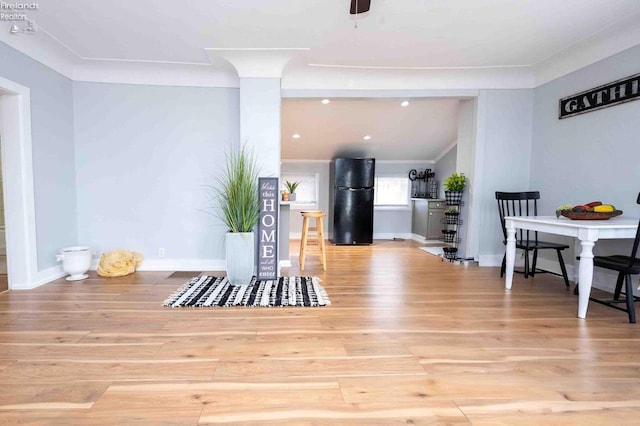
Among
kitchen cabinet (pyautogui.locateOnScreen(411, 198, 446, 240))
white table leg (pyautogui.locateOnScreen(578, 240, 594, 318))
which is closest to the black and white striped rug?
white table leg (pyautogui.locateOnScreen(578, 240, 594, 318))

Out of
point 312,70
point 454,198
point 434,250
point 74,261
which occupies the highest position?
point 312,70

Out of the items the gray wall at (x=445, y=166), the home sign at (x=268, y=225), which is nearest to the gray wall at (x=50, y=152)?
the home sign at (x=268, y=225)

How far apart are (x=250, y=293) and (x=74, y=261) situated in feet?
6.52

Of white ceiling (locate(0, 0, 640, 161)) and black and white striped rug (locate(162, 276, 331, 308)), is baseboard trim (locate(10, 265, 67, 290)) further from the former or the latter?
white ceiling (locate(0, 0, 640, 161))

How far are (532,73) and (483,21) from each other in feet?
5.87

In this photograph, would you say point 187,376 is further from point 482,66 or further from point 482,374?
point 482,66

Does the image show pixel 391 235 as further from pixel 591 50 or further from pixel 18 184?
pixel 18 184

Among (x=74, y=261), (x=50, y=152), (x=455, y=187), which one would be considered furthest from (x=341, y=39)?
(x=74, y=261)

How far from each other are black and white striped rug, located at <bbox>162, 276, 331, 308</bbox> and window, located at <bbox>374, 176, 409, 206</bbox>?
439 cm

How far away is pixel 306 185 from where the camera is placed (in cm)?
741

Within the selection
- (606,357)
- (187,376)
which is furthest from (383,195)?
(187,376)

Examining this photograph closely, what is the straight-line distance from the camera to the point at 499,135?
13.7 ft

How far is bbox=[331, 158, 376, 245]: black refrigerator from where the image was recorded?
254 inches

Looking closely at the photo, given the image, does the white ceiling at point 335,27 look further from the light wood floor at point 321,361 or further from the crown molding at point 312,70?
the light wood floor at point 321,361
